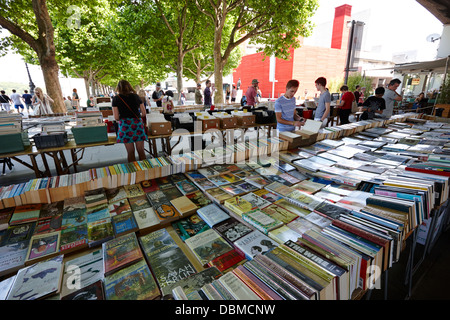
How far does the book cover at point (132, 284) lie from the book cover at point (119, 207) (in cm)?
56

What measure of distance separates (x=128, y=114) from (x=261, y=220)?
10.9 ft

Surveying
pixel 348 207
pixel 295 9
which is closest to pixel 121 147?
pixel 348 207

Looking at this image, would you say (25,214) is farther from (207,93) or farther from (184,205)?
(207,93)

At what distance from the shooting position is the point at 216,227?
1546 millimetres

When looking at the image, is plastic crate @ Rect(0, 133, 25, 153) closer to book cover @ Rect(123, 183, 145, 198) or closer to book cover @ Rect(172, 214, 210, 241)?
book cover @ Rect(123, 183, 145, 198)

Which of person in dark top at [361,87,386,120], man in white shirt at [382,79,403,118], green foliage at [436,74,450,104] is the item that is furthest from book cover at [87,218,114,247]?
green foliage at [436,74,450,104]

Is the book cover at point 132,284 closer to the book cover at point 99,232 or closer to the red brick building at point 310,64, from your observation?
the book cover at point 99,232

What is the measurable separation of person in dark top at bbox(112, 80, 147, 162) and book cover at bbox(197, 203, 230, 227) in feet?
9.49

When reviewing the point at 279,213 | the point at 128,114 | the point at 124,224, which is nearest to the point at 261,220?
the point at 279,213
